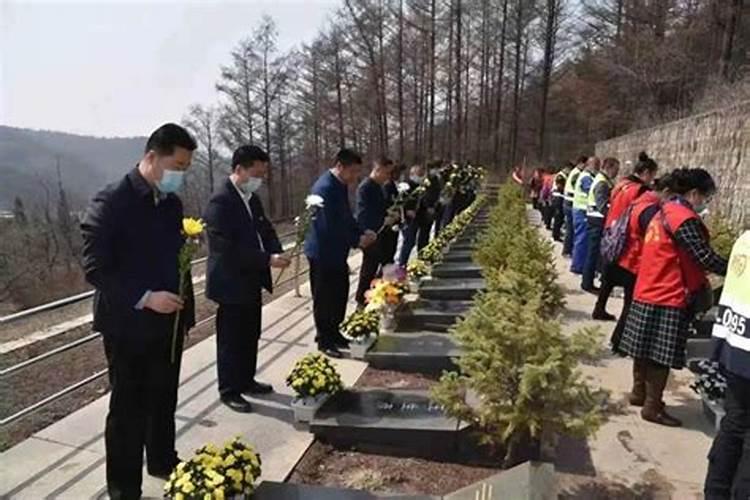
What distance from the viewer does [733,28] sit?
636 inches

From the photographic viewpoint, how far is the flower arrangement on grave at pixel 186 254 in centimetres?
284

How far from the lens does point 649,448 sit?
3443mm

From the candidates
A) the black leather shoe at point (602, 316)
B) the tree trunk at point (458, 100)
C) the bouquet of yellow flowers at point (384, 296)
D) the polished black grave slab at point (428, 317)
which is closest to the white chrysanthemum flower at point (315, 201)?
the bouquet of yellow flowers at point (384, 296)

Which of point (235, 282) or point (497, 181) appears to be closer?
point (235, 282)

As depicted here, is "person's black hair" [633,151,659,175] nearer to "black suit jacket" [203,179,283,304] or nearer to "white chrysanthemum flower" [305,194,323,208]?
"white chrysanthemum flower" [305,194,323,208]

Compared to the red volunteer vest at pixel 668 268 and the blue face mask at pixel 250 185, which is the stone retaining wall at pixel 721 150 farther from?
the blue face mask at pixel 250 185

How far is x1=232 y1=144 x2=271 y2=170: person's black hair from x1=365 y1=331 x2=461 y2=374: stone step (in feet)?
6.08

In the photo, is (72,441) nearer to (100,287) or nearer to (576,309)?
(100,287)

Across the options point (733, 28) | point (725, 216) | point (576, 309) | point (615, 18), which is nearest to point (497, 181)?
point (615, 18)

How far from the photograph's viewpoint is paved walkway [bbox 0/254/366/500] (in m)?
2.96

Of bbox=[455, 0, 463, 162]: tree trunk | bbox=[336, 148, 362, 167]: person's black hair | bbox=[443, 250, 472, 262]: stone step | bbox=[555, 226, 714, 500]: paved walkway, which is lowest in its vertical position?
bbox=[555, 226, 714, 500]: paved walkway

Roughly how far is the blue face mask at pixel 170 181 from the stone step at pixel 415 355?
242 centimetres

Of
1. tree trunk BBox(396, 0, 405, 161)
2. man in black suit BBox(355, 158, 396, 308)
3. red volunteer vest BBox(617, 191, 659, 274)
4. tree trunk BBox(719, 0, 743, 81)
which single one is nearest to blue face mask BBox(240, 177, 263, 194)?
man in black suit BBox(355, 158, 396, 308)

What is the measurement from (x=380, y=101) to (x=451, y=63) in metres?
4.67
